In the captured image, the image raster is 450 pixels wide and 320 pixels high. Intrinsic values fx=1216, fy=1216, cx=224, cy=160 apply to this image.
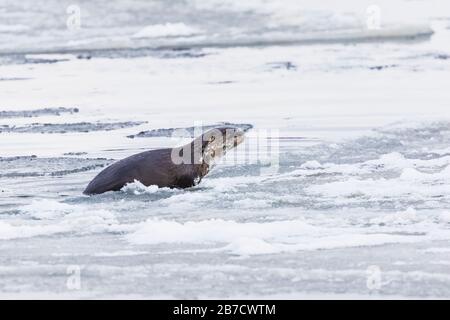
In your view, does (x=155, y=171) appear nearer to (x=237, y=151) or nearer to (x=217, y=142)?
(x=217, y=142)

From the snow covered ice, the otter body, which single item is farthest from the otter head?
the snow covered ice

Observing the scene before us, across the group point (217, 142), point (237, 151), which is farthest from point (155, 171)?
point (237, 151)

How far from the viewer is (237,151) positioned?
1173cm

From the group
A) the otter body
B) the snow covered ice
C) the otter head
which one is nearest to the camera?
the snow covered ice

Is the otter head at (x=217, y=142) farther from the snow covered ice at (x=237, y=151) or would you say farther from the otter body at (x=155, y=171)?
the snow covered ice at (x=237, y=151)

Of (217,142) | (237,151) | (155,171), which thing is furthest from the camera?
(237,151)

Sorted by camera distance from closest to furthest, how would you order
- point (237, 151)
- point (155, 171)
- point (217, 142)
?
1. point (155, 171)
2. point (217, 142)
3. point (237, 151)

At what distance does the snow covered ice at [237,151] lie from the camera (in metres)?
7.12

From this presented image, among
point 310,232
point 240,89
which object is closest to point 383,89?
point 240,89

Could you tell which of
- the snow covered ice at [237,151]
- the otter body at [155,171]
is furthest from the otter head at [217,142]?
the snow covered ice at [237,151]

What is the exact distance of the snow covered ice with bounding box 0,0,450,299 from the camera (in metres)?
7.12

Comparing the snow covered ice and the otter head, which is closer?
the snow covered ice

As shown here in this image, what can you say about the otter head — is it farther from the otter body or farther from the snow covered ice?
the snow covered ice
